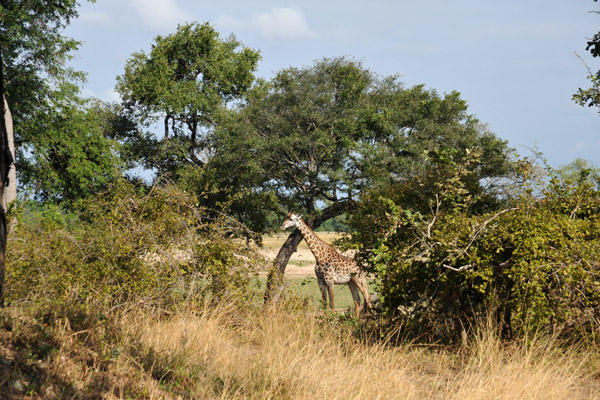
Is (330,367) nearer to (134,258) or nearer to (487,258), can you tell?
(487,258)

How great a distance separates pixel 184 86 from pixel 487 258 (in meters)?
22.4

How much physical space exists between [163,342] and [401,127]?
18.0 metres

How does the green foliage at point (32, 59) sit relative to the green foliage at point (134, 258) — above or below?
above

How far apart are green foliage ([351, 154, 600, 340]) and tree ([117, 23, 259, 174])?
1955 cm

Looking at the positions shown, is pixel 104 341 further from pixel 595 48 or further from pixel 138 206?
pixel 595 48

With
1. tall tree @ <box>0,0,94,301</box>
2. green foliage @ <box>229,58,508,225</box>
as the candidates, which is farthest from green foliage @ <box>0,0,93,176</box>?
green foliage @ <box>229,58,508,225</box>

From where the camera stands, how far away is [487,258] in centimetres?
802

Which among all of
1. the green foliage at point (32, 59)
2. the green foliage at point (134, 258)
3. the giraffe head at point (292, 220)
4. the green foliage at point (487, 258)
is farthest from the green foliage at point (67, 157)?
the green foliage at point (487, 258)

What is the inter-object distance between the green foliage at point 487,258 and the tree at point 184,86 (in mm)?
19553

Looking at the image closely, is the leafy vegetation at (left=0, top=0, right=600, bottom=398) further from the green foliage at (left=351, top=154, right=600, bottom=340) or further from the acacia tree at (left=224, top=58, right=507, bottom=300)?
the acacia tree at (left=224, top=58, right=507, bottom=300)

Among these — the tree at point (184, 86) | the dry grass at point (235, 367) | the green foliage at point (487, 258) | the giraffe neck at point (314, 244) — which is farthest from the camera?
the tree at point (184, 86)

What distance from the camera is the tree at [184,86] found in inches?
1091

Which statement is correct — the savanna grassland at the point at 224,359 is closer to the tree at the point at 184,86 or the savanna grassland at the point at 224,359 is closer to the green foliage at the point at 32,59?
the green foliage at the point at 32,59

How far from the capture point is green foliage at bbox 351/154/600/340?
7.65 m
